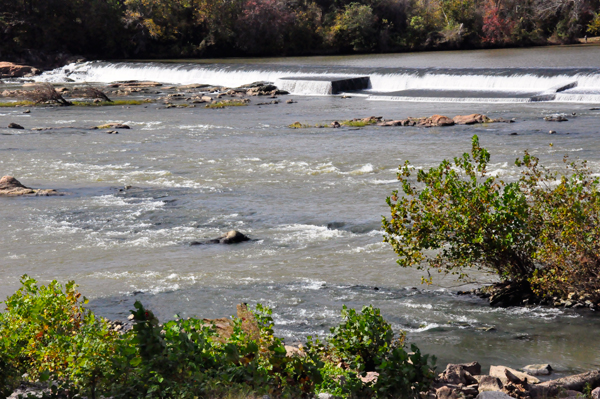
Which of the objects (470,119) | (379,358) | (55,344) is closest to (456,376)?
(379,358)

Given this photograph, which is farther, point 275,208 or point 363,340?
point 275,208

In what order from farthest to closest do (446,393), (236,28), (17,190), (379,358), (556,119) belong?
(236,28) < (556,119) < (17,190) < (446,393) < (379,358)

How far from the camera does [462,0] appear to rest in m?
60.1

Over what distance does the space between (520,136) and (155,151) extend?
10.7 metres

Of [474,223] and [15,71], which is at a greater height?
[15,71]

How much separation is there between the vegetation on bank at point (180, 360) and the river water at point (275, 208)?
201 centimetres

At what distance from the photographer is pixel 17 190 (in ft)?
47.4

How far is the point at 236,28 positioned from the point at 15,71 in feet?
62.1

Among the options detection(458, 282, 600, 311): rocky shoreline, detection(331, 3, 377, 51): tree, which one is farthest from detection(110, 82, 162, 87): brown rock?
detection(458, 282, 600, 311): rocky shoreline

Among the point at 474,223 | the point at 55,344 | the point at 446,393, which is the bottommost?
the point at 446,393

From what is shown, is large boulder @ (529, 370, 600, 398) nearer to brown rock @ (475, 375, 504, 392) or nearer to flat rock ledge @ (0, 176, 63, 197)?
brown rock @ (475, 375, 504, 392)

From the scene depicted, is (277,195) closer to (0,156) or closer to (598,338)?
(598,338)

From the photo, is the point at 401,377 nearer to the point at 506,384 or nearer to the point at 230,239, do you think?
the point at 506,384

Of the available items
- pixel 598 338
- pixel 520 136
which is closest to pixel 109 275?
pixel 598 338
